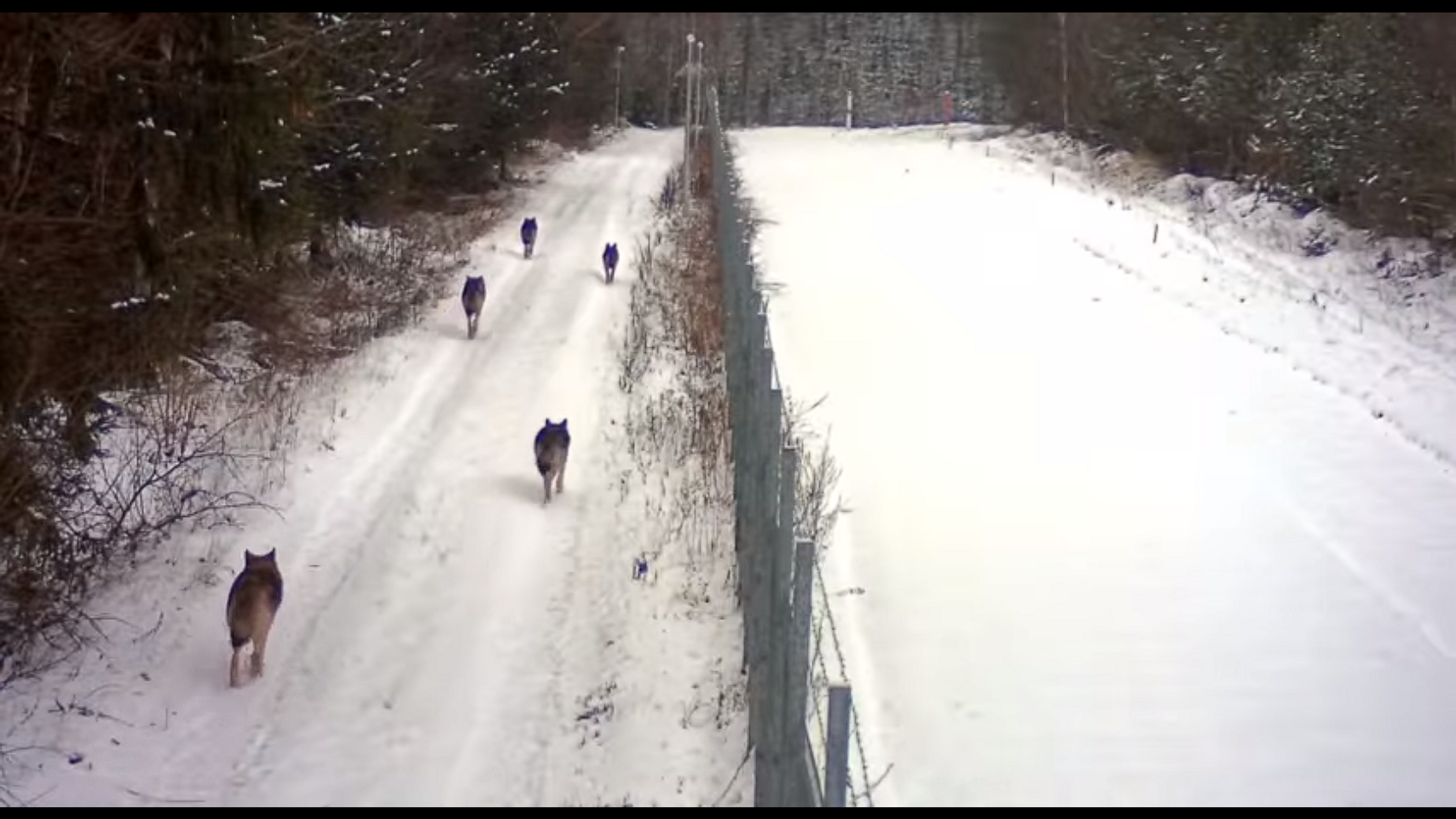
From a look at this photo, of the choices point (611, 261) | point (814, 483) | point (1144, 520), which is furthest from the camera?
point (611, 261)

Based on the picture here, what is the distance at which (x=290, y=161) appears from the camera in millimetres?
11328

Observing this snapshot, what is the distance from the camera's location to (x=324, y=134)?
13.9 meters

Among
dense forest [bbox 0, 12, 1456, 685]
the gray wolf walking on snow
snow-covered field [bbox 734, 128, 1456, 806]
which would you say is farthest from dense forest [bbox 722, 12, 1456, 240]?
the gray wolf walking on snow

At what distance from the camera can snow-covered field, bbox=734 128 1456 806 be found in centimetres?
605

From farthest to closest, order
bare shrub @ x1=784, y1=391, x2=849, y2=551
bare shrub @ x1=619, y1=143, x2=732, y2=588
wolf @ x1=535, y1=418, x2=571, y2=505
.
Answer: wolf @ x1=535, y1=418, x2=571, y2=505
bare shrub @ x1=619, y1=143, x2=732, y2=588
bare shrub @ x1=784, y1=391, x2=849, y2=551

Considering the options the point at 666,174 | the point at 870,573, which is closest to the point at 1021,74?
the point at 666,174

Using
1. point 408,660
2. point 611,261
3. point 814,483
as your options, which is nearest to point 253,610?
point 408,660

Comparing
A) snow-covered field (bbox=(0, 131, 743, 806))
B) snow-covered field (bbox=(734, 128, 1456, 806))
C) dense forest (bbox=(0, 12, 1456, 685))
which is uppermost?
dense forest (bbox=(0, 12, 1456, 685))

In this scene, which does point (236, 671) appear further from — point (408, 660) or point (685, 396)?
point (685, 396)

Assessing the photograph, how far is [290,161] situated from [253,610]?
581cm

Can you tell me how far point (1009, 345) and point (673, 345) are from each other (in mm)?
3944

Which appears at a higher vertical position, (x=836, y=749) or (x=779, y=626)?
(x=836, y=749)

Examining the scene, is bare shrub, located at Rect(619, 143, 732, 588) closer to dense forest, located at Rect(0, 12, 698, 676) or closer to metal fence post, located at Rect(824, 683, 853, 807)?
dense forest, located at Rect(0, 12, 698, 676)

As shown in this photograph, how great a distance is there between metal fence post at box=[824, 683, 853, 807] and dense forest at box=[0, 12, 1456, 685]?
4.12m
